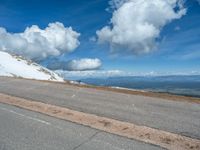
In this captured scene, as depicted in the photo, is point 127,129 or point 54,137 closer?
point 54,137

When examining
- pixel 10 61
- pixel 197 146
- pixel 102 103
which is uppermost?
pixel 10 61

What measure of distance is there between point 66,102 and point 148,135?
7163 mm

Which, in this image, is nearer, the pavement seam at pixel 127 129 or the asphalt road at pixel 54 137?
the asphalt road at pixel 54 137

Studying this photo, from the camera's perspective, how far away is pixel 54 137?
25.1ft

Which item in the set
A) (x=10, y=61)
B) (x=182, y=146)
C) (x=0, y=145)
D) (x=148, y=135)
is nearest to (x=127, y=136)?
(x=148, y=135)

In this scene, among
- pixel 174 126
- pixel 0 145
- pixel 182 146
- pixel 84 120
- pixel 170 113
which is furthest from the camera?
pixel 170 113

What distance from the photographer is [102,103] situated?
14.2 metres

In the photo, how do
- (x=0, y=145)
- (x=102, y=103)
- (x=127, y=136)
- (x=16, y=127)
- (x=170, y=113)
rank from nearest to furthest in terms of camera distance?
(x=0, y=145), (x=127, y=136), (x=16, y=127), (x=170, y=113), (x=102, y=103)

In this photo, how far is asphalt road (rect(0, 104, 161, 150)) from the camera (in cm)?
690

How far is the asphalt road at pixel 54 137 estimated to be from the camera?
690 centimetres

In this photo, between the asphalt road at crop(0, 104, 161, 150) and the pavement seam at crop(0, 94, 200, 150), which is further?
the pavement seam at crop(0, 94, 200, 150)

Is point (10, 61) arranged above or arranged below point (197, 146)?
above

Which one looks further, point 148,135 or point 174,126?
point 174,126

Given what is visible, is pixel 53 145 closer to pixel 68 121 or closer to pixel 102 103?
pixel 68 121
